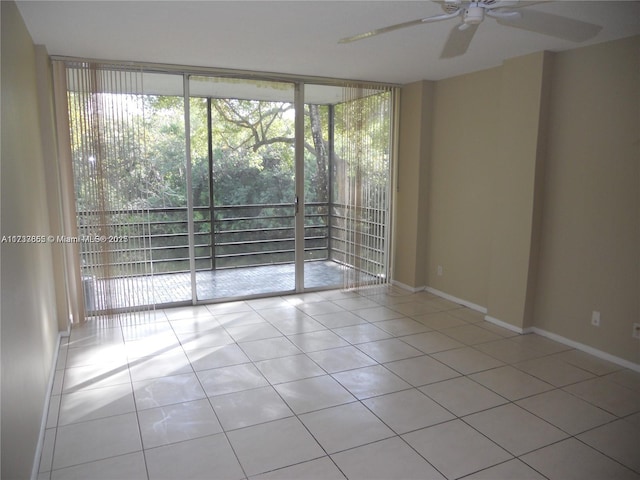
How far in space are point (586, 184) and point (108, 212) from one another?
3.86 meters

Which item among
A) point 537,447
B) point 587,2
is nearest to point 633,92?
point 587,2

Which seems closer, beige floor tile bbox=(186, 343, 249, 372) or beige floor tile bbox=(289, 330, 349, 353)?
beige floor tile bbox=(186, 343, 249, 372)

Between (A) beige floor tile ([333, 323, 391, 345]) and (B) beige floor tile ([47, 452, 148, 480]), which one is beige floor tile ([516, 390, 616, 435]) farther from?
Result: (B) beige floor tile ([47, 452, 148, 480])

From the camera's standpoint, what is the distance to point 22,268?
2.24 meters

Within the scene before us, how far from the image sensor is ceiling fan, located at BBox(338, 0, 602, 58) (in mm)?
1896

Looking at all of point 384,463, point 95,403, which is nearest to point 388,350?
point 384,463

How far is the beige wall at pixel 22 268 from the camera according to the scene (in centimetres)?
177

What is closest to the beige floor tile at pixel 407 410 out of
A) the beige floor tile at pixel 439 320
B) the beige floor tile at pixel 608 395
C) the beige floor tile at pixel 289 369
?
the beige floor tile at pixel 289 369

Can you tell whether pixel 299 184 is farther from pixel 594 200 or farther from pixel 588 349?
pixel 588 349

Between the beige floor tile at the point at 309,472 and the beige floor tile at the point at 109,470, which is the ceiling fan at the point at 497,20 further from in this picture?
the beige floor tile at the point at 109,470

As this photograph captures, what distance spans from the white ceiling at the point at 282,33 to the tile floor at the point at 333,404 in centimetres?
227

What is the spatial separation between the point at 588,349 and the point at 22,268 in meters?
3.81

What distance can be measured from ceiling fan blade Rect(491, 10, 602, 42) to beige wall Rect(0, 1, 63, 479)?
8.46ft

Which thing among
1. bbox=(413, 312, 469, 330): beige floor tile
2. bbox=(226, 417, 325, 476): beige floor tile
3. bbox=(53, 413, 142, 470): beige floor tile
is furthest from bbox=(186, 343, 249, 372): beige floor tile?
bbox=(413, 312, 469, 330): beige floor tile
